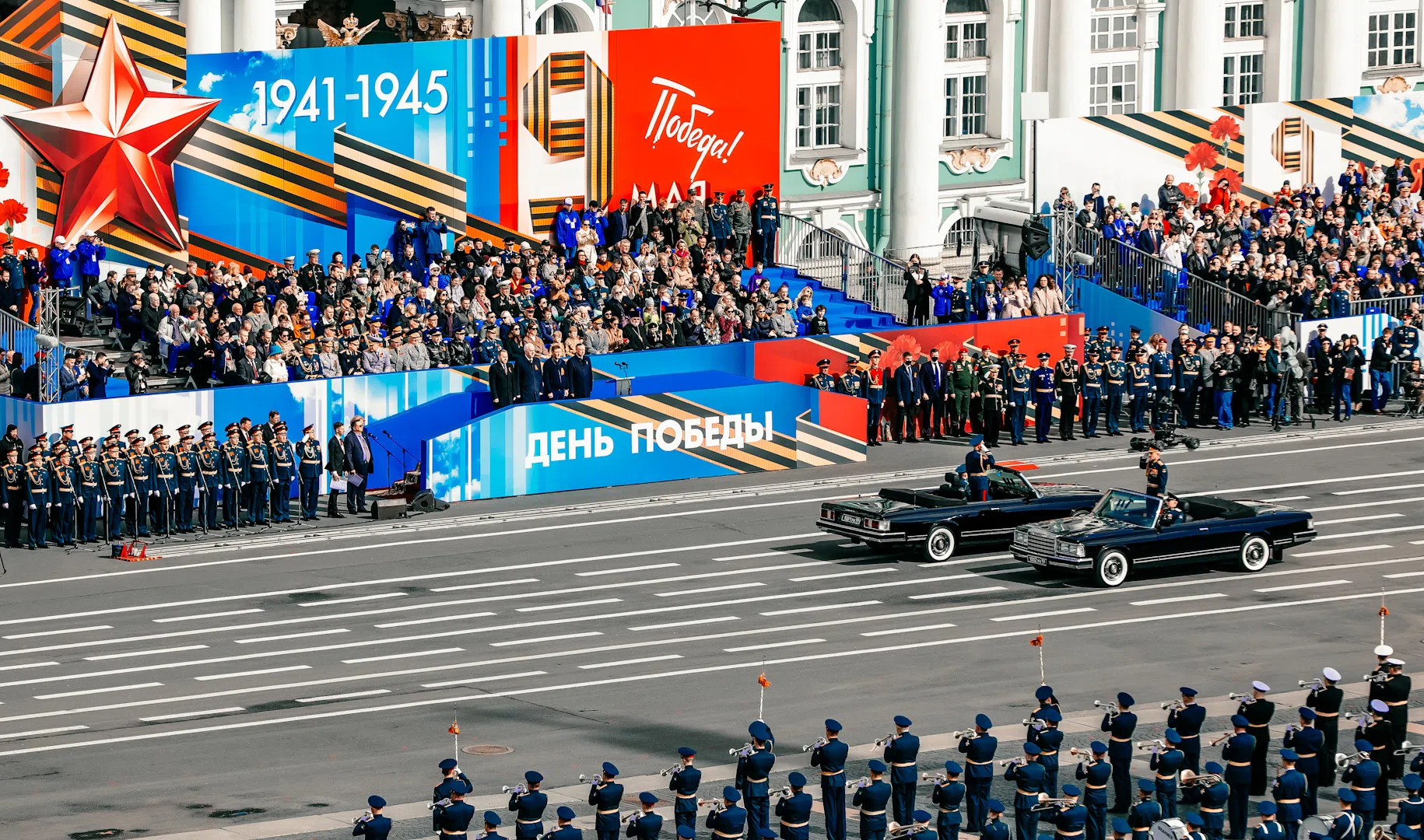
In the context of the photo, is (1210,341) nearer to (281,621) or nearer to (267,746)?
(281,621)

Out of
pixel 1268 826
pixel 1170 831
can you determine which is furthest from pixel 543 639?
pixel 1170 831

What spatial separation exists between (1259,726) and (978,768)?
10.7ft

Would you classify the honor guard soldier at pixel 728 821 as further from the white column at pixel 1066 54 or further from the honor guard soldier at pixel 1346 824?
the white column at pixel 1066 54

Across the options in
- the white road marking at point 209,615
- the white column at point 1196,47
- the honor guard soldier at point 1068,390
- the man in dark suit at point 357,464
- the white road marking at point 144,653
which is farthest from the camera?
the white column at point 1196,47

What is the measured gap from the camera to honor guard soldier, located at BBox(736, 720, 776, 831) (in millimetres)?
24500

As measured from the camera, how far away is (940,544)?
3819cm

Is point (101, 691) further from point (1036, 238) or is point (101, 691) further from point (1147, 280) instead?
point (1147, 280)

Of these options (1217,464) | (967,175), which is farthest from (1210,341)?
(967,175)

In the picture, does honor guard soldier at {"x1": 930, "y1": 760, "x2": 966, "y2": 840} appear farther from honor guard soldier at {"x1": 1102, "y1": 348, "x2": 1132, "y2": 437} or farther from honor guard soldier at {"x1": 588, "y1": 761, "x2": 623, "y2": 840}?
honor guard soldier at {"x1": 1102, "y1": 348, "x2": 1132, "y2": 437}

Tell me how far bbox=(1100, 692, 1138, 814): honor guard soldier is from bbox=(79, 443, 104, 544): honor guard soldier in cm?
1895

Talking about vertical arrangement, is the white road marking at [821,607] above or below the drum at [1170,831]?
above

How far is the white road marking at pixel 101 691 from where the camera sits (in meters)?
30.6

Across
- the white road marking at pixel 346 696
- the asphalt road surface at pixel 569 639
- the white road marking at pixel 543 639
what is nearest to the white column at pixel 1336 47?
the asphalt road surface at pixel 569 639

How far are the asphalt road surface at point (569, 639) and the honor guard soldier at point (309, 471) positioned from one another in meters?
1.16
